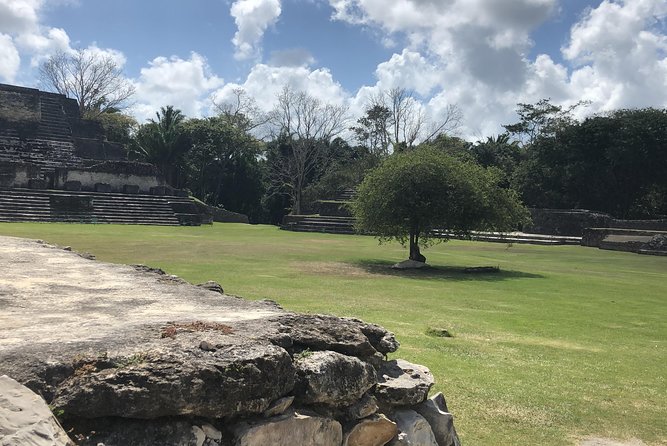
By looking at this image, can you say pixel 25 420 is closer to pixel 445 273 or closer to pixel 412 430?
pixel 412 430

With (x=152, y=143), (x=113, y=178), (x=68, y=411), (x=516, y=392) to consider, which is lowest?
(x=516, y=392)

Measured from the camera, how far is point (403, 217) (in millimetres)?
15219

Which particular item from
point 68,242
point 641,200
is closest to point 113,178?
point 68,242

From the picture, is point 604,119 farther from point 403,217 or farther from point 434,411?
point 434,411

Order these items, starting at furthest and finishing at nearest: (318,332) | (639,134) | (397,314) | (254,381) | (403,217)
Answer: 1. (639,134)
2. (403,217)
3. (397,314)
4. (318,332)
5. (254,381)

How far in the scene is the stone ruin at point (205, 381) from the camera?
227 centimetres

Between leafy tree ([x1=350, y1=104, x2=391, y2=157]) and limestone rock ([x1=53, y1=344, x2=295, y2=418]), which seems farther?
leafy tree ([x1=350, y1=104, x2=391, y2=157])

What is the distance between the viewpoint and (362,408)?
2945 millimetres

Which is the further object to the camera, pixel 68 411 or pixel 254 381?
pixel 254 381

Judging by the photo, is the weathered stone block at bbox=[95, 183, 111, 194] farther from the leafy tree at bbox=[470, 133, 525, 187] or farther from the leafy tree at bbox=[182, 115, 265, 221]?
the leafy tree at bbox=[470, 133, 525, 187]

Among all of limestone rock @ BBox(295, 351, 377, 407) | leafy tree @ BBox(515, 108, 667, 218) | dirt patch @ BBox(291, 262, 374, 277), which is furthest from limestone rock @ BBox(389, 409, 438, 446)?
leafy tree @ BBox(515, 108, 667, 218)

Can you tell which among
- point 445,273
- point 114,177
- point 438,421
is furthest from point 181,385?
point 114,177

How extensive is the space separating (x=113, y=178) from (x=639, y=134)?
30224 millimetres

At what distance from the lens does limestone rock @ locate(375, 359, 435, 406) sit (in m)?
3.14
